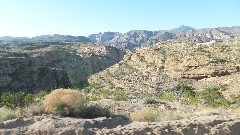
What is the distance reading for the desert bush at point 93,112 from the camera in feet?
45.6

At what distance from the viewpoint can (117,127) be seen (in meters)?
11.5

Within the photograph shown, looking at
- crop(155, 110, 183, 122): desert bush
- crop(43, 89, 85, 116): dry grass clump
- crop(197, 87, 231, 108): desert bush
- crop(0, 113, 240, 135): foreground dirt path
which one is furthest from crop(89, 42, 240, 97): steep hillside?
crop(0, 113, 240, 135): foreground dirt path

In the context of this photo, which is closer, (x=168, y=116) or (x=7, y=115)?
(x=168, y=116)

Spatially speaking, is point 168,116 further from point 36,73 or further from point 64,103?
point 36,73

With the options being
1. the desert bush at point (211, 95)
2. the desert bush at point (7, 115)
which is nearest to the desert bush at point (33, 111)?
the desert bush at point (7, 115)

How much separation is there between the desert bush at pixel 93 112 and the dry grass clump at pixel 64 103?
19 cm

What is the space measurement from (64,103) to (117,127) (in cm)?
281

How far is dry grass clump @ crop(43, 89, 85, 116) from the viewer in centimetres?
1339

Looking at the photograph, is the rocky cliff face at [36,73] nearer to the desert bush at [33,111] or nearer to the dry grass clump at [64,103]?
the desert bush at [33,111]

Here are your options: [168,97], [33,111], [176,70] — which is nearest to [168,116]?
[33,111]

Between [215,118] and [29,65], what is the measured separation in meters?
44.9

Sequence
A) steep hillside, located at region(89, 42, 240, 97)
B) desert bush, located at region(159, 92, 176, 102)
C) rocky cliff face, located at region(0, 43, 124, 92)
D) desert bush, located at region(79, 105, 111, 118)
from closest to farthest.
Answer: desert bush, located at region(79, 105, 111, 118), desert bush, located at region(159, 92, 176, 102), steep hillside, located at region(89, 42, 240, 97), rocky cliff face, located at region(0, 43, 124, 92)

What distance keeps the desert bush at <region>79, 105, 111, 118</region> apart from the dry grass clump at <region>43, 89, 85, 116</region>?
0.64ft

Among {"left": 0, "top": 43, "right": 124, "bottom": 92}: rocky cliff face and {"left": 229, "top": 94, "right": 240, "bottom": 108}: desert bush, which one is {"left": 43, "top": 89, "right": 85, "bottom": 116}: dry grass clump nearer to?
{"left": 229, "top": 94, "right": 240, "bottom": 108}: desert bush
